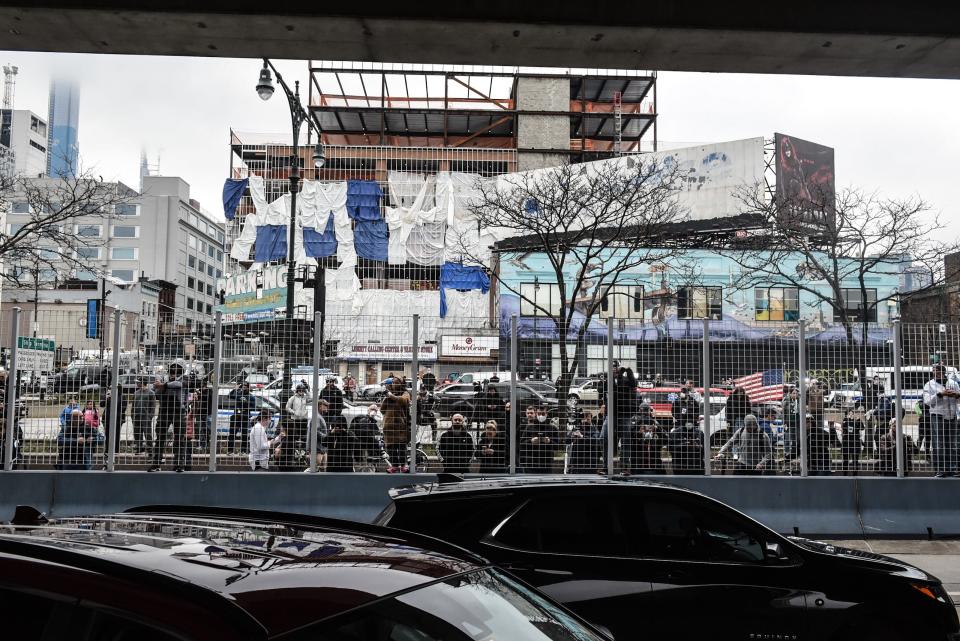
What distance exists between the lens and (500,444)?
12523 mm

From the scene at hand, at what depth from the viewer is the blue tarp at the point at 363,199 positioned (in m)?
67.6

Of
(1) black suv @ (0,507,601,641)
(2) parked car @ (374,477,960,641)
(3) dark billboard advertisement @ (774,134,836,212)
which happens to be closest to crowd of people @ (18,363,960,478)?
(2) parked car @ (374,477,960,641)

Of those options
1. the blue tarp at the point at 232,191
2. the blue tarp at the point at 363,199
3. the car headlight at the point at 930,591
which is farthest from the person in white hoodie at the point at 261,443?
the blue tarp at the point at 232,191

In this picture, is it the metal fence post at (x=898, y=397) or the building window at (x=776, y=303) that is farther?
the building window at (x=776, y=303)

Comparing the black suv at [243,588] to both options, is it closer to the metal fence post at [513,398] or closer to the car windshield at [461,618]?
the car windshield at [461,618]

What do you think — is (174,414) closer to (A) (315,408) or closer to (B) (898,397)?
(A) (315,408)

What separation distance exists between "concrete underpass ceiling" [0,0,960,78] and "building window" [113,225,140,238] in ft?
353

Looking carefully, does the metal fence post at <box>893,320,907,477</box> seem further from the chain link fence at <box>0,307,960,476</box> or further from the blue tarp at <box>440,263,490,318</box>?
the blue tarp at <box>440,263,490,318</box>

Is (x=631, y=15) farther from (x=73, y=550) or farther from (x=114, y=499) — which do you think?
(x=114, y=499)

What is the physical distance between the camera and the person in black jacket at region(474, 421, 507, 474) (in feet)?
40.9

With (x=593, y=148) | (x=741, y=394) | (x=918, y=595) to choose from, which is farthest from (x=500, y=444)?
(x=593, y=148)

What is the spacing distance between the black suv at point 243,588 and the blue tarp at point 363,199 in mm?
66283

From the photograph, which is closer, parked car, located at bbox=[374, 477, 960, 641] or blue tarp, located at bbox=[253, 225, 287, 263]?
parked car, located at bbox=[374, 477, 960, 641]

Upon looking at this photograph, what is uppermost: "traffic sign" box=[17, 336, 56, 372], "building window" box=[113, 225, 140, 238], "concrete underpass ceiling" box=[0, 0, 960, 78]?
"building window" box=[113, 225, 140, 238]
